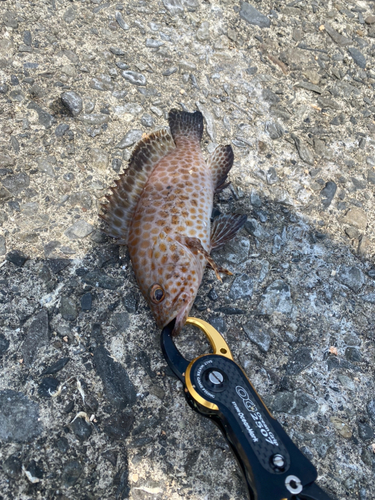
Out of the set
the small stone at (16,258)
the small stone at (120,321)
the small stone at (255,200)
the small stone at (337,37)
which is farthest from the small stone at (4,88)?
the small stone at (337,37)

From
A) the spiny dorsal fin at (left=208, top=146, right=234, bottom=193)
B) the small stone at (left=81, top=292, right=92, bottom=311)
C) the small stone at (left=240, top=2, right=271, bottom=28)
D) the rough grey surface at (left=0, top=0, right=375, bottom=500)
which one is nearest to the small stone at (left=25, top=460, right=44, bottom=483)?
the rough grey surface at (left=0, top=0, right=375, bottom=500)

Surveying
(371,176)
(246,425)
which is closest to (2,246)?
(246,425)

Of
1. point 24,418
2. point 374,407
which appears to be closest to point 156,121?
point 24,418

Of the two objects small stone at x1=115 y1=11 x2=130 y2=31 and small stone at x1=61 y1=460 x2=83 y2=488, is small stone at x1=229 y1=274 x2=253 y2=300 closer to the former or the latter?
small stone at x1=61 y1=460 x2=83 y2=488

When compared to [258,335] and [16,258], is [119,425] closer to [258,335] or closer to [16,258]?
[258,335]

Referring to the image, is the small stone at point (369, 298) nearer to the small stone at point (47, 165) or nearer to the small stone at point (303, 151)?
the small stone at point (303, 151)
